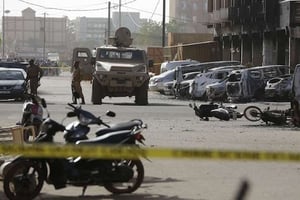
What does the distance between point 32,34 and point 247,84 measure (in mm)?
131180

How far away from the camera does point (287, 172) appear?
31.3ft

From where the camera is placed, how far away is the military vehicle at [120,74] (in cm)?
2542

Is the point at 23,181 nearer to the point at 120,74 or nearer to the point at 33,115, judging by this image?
the point at 33,115

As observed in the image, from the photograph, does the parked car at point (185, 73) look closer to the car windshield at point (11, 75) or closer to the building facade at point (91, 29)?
the car windshield at point (11, 75)

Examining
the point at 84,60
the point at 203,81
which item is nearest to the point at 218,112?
the point at 203,81

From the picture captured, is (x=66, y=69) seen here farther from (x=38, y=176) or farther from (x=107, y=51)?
(x=38, y=176)

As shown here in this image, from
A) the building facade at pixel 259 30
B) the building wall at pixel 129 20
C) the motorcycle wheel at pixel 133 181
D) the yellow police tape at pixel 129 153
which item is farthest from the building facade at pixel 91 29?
the yellow police tape at pixel 129 153

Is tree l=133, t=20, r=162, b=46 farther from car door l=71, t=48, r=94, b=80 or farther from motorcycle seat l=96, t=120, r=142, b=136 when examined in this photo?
motorcycle seat l=96, t=120, r=142, b=136

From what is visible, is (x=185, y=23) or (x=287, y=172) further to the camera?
(x=185, y=23)

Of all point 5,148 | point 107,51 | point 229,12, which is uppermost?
point 229,12

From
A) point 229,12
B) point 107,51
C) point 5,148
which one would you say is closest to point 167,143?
point 5,148

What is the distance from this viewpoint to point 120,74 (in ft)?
82.9

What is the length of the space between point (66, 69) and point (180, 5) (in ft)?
236

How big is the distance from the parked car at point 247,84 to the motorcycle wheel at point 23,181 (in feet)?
69.6
